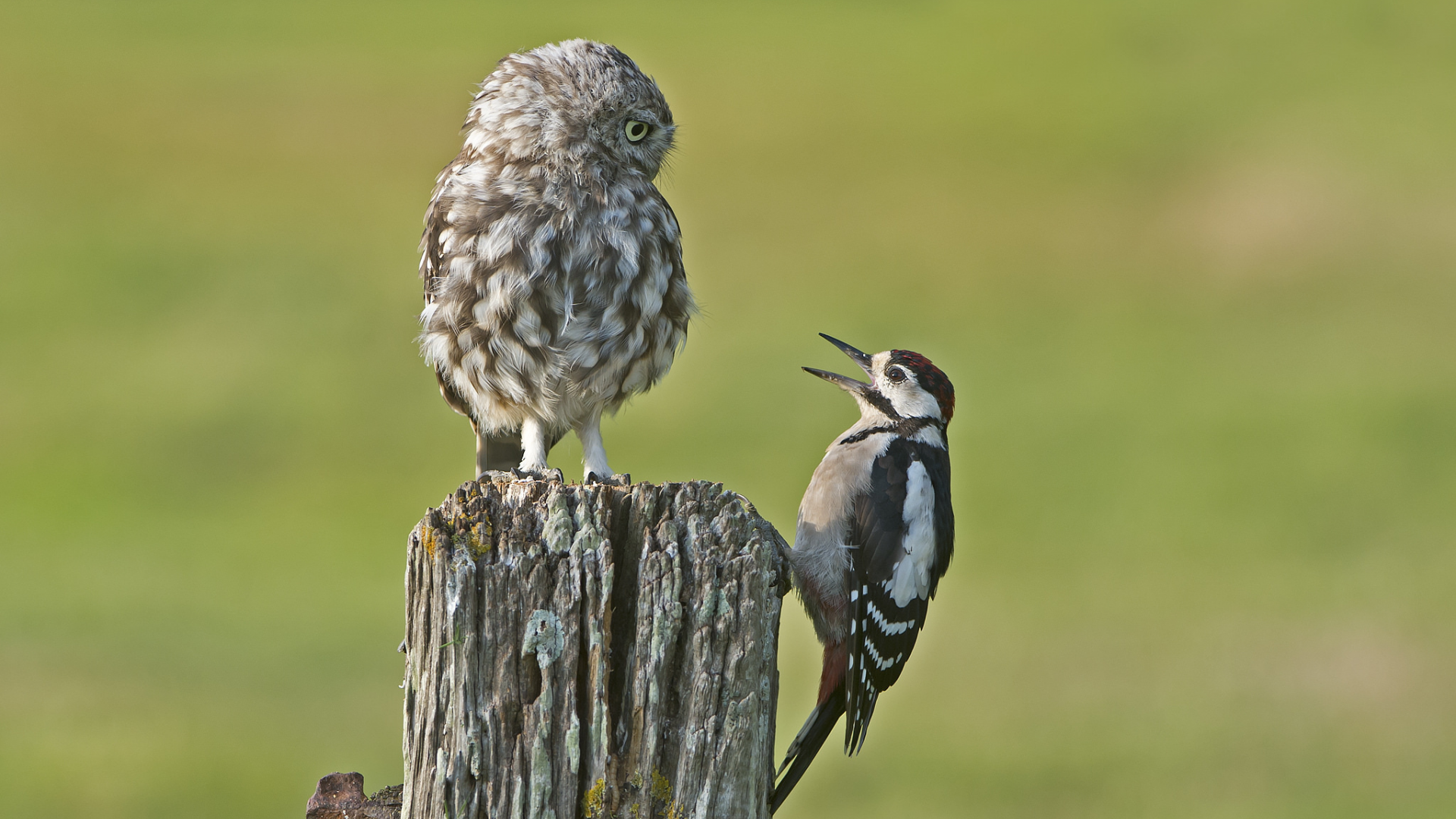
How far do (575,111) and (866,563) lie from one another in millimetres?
2083

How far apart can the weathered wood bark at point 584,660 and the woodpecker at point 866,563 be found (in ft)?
4.90

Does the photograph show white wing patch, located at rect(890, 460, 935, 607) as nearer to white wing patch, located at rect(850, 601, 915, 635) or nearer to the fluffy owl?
white wing patch, located at rect(850, 601, 915, 635)

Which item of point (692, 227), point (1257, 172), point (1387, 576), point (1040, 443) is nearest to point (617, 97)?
point (1387, 576)

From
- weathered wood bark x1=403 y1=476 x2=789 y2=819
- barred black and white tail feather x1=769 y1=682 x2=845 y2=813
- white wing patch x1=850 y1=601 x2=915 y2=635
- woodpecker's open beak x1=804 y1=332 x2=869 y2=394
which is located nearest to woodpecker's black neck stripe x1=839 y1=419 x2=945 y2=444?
woodpecker's open beak x1=804 y1=332 x2=869 y2=394

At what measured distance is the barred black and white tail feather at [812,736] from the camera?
5.24 m

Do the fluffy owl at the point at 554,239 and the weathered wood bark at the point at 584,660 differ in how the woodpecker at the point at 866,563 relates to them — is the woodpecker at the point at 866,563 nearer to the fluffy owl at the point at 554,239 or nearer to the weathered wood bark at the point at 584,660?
the fluffy owl at the point at 554,239

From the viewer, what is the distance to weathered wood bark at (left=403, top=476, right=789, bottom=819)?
155 inches

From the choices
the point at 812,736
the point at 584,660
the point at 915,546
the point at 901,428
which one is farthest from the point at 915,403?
the point at 584,660

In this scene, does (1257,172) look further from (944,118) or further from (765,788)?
(765,788)

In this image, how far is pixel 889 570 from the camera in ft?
19.1

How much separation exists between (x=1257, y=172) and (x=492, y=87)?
2568 cm

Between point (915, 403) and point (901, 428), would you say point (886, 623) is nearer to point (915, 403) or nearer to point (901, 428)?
point (901, 428)

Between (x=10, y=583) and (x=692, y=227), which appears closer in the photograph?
(x=10, y=583)

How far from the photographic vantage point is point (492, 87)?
6.36 m
